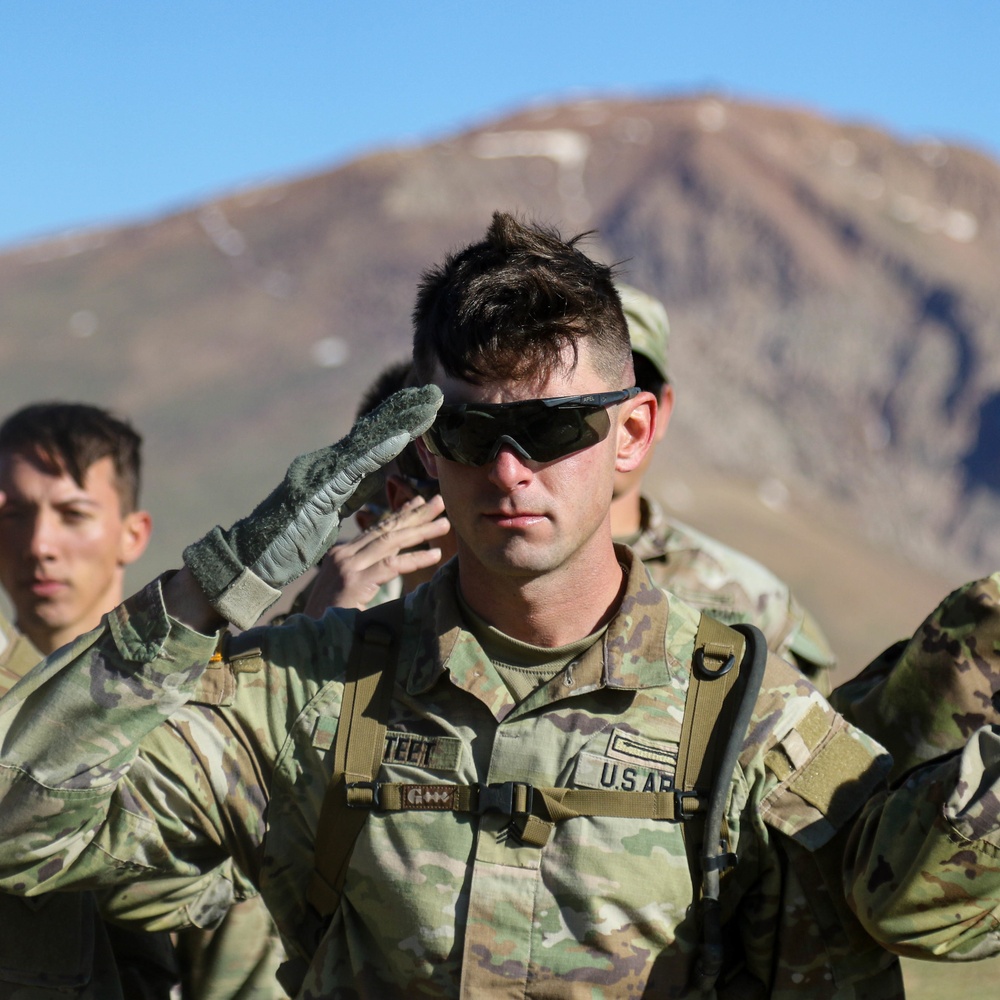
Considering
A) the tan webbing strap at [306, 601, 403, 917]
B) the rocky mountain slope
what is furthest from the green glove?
the rocky mountain slope

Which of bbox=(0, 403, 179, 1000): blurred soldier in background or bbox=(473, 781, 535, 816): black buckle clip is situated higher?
bbox=(0, 403, 179, 1000): blurred soldier in background

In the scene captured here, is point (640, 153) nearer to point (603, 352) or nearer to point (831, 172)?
point (831, 172)

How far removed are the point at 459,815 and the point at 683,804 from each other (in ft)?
1.44

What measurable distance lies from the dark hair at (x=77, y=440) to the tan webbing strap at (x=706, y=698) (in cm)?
293

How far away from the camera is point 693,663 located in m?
2.83

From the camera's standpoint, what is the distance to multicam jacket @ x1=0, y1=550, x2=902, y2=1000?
2.58m

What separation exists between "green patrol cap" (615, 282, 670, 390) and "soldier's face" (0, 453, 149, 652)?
2102 mm

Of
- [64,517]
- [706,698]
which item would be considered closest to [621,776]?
[706,698]

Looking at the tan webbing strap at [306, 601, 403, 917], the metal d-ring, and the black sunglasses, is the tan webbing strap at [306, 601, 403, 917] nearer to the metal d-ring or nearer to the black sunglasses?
the black sunglasses

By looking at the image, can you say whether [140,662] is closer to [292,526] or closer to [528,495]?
[292,526]

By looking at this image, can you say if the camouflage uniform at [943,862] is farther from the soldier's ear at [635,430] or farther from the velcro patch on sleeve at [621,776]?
the soldier's ear at [635,430]

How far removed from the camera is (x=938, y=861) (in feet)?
7.81

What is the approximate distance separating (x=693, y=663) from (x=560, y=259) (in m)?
0.90

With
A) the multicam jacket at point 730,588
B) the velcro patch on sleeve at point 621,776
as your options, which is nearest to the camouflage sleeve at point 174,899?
the velcro patch on sleeve at point 621,776
